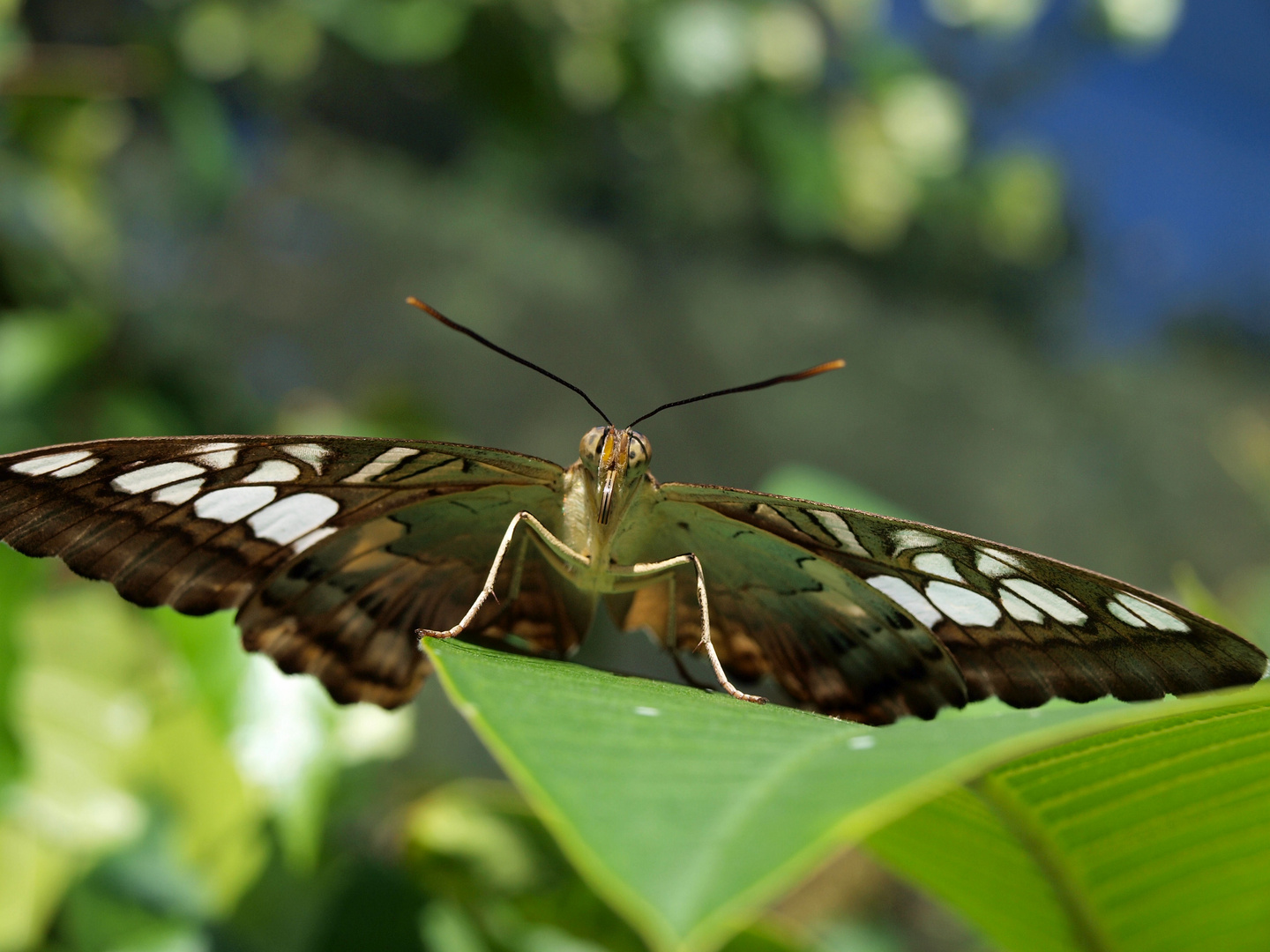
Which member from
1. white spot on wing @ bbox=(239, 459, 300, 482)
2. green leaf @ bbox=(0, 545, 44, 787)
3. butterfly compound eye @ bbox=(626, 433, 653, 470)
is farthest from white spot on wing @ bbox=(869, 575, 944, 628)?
green leaf @ bbox=(0, 545, 44, 787)

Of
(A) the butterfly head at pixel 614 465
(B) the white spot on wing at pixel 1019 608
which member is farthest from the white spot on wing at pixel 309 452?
(B) the white spot on wing at pixel 1019 608

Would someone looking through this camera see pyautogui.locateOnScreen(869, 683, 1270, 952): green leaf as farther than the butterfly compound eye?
No

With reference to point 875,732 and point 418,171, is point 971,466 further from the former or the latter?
point 875,732

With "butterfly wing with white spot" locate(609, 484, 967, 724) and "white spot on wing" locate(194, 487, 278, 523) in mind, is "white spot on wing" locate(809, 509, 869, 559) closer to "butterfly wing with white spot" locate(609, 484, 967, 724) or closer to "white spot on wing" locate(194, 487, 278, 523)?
"butterfly wing with white spot" locate(609, 484, 967, 724)

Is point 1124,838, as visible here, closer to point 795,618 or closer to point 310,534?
point 795,618

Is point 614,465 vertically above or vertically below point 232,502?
above

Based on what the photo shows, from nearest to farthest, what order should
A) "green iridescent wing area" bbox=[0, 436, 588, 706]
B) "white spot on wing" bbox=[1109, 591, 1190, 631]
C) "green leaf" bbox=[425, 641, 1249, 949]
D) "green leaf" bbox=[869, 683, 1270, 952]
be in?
"green leaf" bbox=[425, 641, 1249, 949] < "green leaf" bbox=[869, 683, 1270, 952] < "white spot on wing" bbox=[1109, 591, 1190, 631] < "green iridescent wing area" bbox=[0, 436, 588, 706]

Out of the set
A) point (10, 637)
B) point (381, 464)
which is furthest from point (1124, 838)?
point (10, 637)
